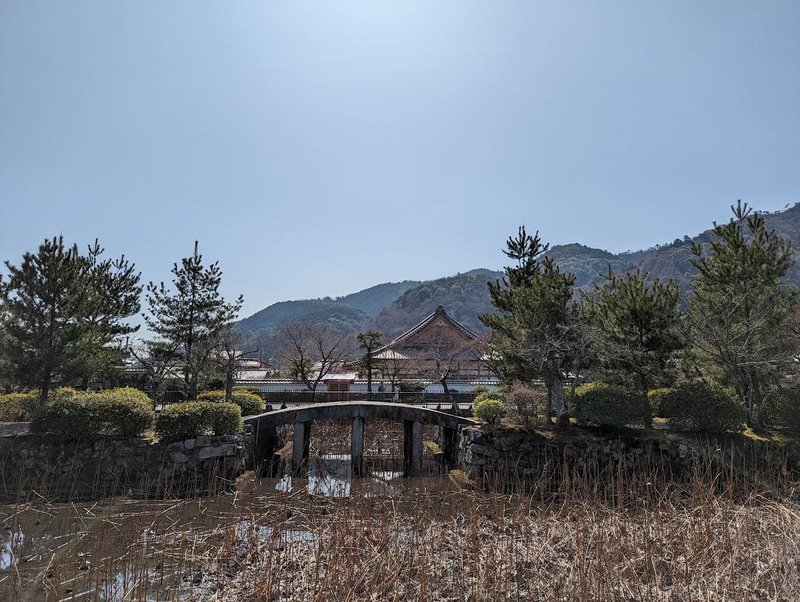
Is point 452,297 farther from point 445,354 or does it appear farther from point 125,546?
point 125,546

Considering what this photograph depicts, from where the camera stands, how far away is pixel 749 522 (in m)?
6.75

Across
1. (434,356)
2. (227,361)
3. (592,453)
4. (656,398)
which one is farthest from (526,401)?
(434,356)

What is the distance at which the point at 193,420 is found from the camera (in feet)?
44.0

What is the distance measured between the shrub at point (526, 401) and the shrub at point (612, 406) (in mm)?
1732

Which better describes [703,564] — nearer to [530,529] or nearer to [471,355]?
[530,529]

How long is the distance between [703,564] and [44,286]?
18.4m

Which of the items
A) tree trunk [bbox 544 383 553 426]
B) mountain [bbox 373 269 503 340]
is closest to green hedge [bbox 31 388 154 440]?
tree trunk [bbox 544 383 553 426]

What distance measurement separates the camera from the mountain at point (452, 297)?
301 feet

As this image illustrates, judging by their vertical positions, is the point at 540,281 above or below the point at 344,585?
above

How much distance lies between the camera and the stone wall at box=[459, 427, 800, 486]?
41.3ft

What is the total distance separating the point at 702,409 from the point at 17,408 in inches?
907

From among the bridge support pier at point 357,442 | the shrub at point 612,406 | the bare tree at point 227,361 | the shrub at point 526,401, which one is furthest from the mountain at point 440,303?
the shrub at point 612,406

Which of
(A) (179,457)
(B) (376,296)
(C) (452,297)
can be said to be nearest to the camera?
(A) (179,457)

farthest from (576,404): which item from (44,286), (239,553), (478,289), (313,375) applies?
(478,289)
